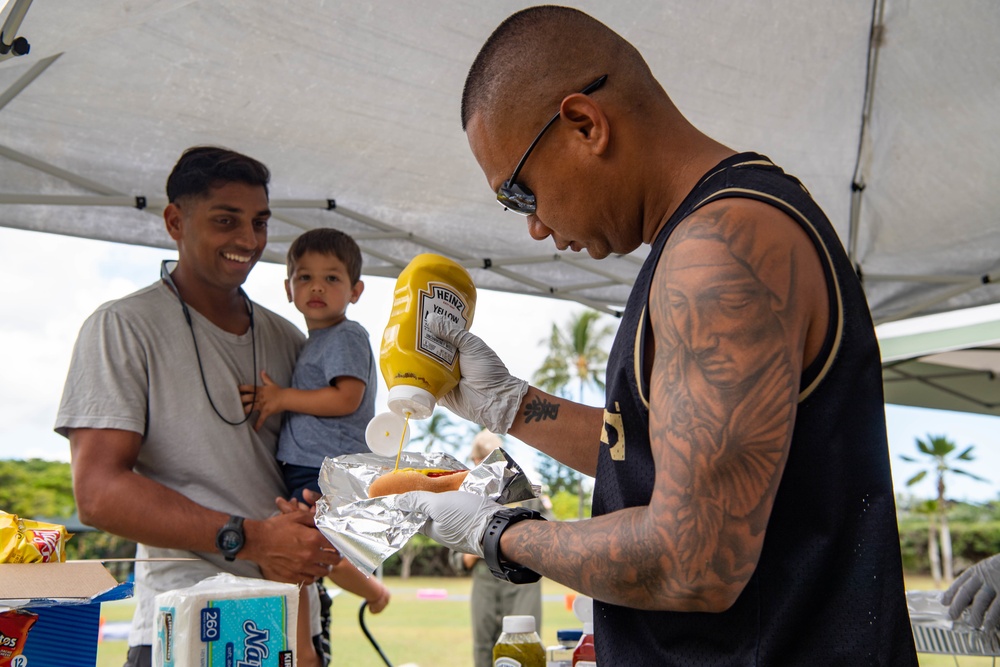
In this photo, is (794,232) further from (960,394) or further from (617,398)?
(960,394)

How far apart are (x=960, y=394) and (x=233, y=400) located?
953cm

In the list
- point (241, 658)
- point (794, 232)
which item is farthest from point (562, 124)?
point (241, 658)

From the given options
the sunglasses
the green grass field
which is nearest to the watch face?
the sunglasses

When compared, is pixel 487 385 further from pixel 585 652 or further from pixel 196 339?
pixel 196 339

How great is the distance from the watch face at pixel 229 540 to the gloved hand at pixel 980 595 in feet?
7.43

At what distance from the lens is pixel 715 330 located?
3.46ft

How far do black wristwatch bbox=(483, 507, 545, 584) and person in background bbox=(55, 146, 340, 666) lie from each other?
43.1 inches

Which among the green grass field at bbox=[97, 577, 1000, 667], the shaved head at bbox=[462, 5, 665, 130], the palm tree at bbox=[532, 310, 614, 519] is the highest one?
the palm tree at bbox=[532, 310, 614, 519]

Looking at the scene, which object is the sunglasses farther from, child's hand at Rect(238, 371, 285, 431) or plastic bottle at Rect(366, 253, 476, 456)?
child's hand at Rect(238, 371, 285, 431)

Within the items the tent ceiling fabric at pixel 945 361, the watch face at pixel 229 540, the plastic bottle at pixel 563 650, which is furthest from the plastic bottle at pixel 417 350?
the tent ceiling fabric at pixel 945 361

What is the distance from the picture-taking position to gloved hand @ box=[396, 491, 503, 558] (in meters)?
1.44

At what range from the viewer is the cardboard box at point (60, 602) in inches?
56.8

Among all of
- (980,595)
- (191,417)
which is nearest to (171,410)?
(191,417)

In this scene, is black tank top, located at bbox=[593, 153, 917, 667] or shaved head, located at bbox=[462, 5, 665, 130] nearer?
black tank top, located at bbox=[593, 153, 917, 667]
